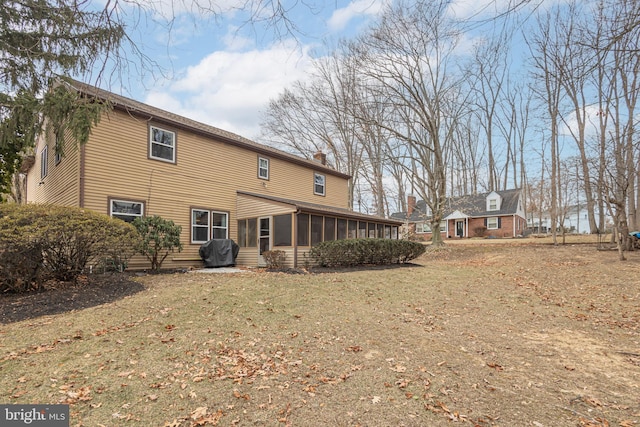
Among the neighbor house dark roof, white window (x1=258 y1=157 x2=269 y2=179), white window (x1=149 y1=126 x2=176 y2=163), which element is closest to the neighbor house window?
the neighbor house dark roof

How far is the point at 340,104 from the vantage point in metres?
26.0

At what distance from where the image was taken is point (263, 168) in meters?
16.0

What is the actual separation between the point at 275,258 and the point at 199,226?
345 cm

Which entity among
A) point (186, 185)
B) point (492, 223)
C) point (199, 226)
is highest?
point (186, 185)

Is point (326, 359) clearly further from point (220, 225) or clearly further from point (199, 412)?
Result: point (220, 225)

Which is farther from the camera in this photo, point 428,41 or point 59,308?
point 428,41

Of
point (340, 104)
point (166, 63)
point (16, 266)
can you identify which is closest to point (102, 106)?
point (16, 266)

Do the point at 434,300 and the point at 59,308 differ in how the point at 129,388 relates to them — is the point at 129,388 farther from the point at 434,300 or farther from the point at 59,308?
the point at 434,300

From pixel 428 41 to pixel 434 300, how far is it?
15.6 m

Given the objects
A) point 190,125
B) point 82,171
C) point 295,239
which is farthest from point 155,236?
point 190,125

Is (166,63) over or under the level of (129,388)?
over

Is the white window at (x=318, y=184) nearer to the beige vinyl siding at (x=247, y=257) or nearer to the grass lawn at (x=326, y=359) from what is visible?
the beige vinyl siding at (x=247, y=257)

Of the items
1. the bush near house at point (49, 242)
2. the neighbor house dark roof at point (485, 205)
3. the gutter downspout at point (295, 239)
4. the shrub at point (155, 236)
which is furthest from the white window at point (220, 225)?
the neighbor house dark roof at point (485, 205)

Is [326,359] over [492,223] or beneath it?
beneath
